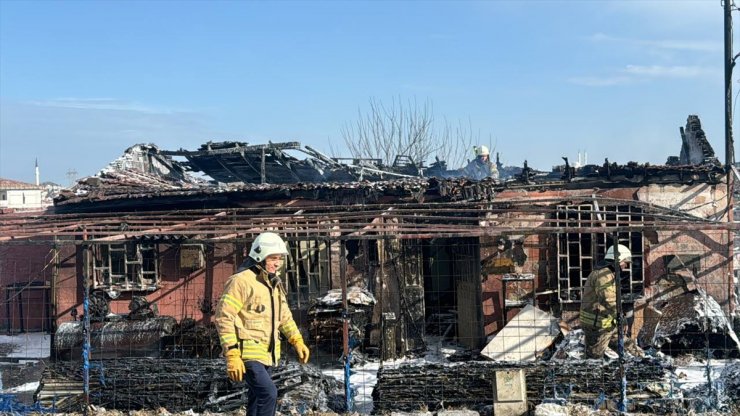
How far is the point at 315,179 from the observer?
17.9 metres

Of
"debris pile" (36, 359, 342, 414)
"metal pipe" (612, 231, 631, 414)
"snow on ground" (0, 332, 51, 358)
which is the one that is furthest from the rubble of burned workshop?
"metal pipe" (612, 231, 631, 414)

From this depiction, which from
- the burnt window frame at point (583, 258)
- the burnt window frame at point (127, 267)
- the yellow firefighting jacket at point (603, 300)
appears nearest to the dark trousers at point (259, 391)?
the yellow firefighting jacket at point (603, 300)

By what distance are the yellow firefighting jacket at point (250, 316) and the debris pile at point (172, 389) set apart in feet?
7.30

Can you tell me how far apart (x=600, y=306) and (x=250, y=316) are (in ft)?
15.7

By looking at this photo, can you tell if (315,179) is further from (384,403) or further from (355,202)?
(384,403)

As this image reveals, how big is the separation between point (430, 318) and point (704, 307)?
5.52 m

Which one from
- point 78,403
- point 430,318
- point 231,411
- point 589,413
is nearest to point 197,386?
point 231,411

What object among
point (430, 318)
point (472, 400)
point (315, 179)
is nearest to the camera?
point (472, 400)

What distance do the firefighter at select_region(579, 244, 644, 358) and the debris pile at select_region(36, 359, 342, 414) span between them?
341 cm

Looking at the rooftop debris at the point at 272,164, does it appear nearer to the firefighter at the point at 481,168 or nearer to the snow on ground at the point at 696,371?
the firefighter at the point at 481,168

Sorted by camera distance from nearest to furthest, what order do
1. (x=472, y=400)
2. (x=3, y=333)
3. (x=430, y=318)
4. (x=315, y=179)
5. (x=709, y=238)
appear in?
(x=472, y=400) → (x=709, y=238) → (x=430, y=318) → (x=3, y=333) → (x=315, y=179)

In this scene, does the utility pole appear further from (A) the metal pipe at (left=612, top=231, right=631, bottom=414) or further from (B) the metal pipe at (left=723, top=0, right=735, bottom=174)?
(A) the metal pipe at (left=612, top=231, right=631, bottom=414)

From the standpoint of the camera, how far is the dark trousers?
5566 mm

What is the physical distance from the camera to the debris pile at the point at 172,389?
7895mm
